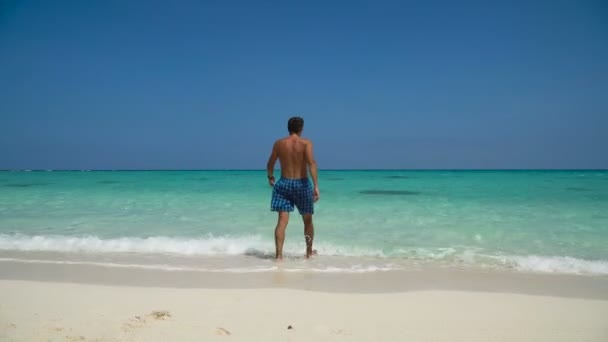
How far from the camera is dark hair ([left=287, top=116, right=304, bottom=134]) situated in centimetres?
453

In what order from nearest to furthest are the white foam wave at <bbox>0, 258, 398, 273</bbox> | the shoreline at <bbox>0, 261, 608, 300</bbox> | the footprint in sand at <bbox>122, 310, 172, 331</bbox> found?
the footprint in sand at <bbox>122, 310, 172, 331</bbox>
the shoreline at <bbox>0, 261, 608, 300</bbox>
the white foam wave at <bbox>0, 258, 398, 273</bbox>

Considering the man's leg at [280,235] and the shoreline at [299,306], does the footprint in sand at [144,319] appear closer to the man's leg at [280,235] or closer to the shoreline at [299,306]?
the shoreline at [299,306]

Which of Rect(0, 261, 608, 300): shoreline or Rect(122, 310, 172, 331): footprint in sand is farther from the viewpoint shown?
Rect(0, 261, 608, 300): shoreline

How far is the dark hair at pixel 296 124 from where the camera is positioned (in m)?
4.53

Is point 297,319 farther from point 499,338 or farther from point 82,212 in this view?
point 82,212

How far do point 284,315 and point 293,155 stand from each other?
228 centimetres

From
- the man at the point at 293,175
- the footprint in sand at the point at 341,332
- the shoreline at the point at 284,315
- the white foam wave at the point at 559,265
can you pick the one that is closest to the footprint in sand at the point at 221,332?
the shoreline at the point at 284,315

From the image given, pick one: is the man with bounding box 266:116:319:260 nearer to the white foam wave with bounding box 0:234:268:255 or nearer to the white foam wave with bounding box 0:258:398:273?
the white foam wave with bounding box 0:258:398:273

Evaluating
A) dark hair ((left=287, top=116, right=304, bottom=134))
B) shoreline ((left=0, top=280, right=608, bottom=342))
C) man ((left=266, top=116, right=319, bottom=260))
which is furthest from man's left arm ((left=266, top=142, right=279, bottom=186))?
shoreline ((left=0, top=280, right=608, bottom=342))

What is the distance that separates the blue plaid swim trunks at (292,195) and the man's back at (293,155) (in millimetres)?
85

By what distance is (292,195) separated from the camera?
4.57m

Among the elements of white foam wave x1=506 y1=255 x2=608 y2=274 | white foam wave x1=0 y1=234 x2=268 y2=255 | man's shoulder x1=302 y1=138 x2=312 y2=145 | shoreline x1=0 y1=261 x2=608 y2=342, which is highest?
man's shoulder x1=302 y1=138 x2=312 y2=145

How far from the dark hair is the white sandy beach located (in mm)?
2021

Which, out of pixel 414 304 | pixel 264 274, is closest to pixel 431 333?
pixel 414 304
